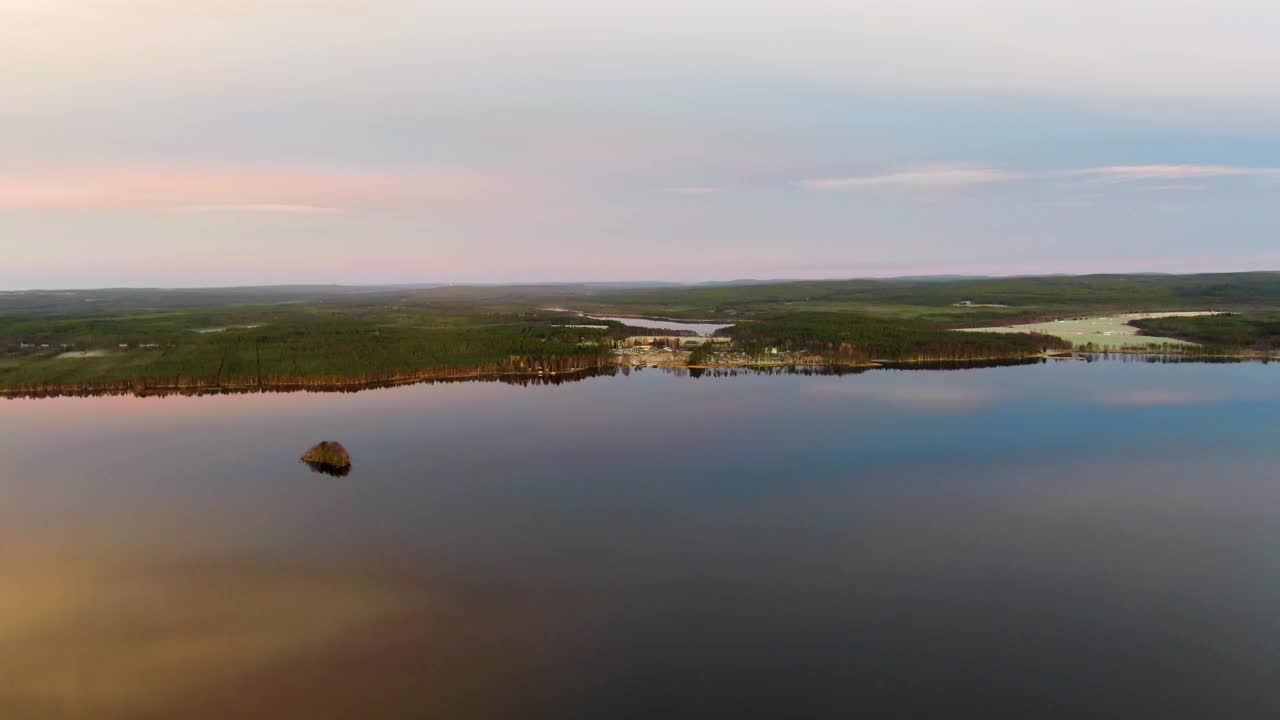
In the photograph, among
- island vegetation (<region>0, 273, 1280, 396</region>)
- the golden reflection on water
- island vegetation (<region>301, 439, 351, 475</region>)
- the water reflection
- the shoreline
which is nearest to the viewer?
the golden reflection on water

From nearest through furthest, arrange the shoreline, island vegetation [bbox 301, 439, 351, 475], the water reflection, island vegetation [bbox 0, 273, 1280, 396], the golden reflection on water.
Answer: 1. the golden reflection on water
2. the water reflection
3. island vegetation [bbox 301, 439, 351, 475]
4. the shoreline
5. island vegetation [bbox 0, 273, 1280, 396]

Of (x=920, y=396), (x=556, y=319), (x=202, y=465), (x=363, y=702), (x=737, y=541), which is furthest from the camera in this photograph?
(x=556, y=319)

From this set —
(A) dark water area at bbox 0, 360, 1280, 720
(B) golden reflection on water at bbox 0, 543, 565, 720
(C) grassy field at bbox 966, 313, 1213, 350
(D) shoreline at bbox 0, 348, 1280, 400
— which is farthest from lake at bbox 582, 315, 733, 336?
(B) golden reflection on water at bbox 0, 543, 565, 720

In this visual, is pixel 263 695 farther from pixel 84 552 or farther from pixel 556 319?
pixel 556 319

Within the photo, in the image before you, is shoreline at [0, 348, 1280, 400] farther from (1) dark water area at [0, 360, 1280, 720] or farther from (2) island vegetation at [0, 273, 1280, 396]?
(1) dark water area at [0, 360, 1280, 720]

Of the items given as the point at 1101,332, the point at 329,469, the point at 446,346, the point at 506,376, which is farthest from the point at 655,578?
the point at 1101,332

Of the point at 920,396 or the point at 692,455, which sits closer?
the point at 692,455

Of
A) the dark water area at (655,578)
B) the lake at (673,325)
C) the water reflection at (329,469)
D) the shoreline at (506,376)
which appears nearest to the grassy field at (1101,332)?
the shoreline at (506,376)

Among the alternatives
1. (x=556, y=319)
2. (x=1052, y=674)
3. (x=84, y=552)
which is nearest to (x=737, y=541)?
(x=1052, y=674)
